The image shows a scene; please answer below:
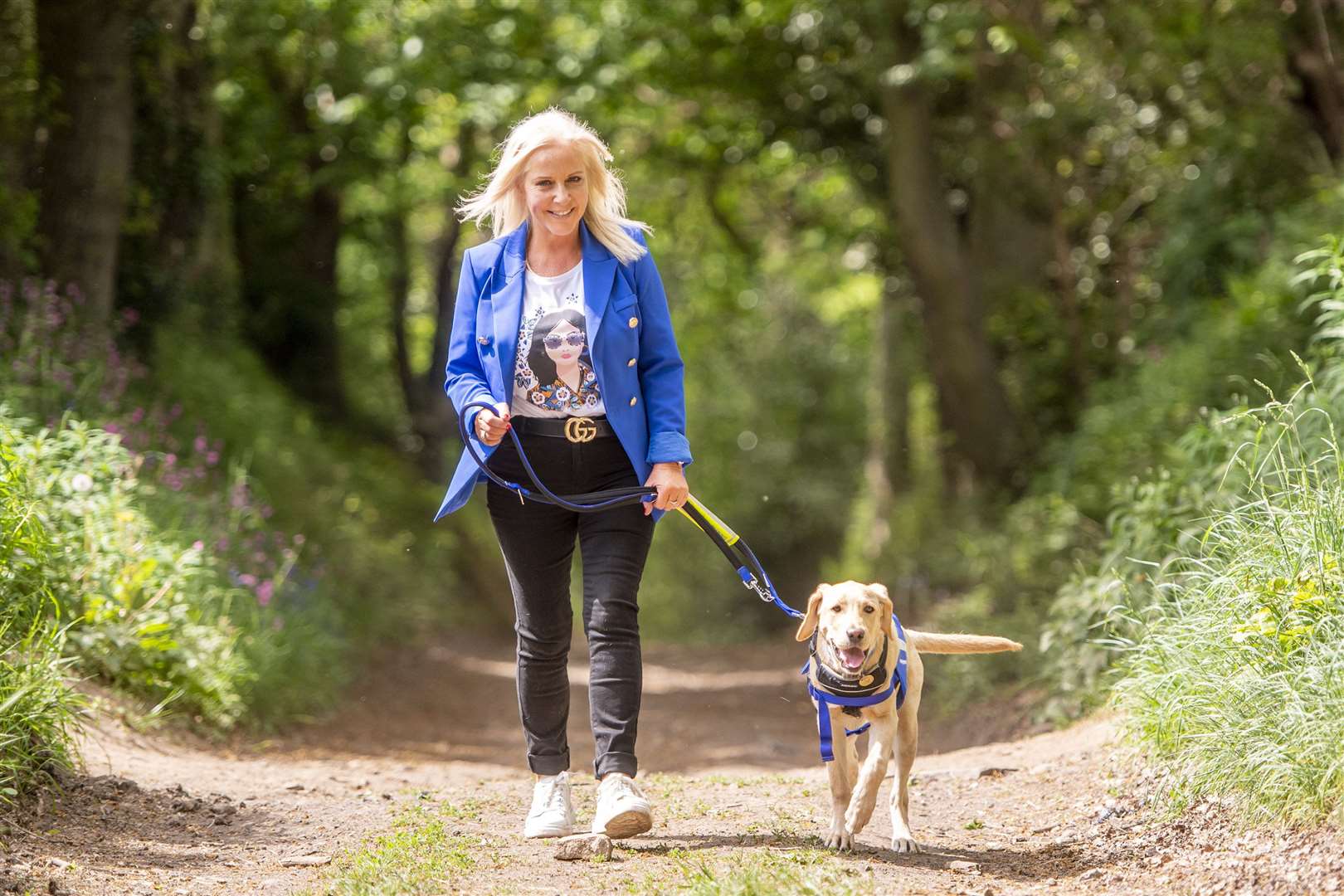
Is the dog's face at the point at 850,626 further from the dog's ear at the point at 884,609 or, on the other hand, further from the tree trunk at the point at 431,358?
the tree trunk at the point at 431,358

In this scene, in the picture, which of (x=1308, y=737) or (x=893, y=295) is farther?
(x=893, y=295)

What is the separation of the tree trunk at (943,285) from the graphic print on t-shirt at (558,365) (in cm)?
974

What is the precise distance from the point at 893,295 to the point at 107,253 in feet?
31.4

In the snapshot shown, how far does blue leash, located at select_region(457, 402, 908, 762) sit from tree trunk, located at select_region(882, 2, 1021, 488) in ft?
31.4

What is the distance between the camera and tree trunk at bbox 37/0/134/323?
33.6 ft

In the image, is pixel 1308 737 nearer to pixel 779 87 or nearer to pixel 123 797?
pixel 123 797

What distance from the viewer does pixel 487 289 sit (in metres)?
4.84

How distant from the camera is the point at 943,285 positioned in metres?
14.0

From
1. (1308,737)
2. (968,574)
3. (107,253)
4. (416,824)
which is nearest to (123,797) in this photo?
(416,824)

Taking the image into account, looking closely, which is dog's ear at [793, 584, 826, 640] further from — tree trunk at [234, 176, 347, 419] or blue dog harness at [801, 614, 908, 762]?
tree trunk at [234, 176, 347, 419]

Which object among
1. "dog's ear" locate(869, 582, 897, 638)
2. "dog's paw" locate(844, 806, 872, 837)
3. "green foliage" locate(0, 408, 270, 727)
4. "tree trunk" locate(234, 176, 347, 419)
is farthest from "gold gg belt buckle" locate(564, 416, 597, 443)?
"tree trunk" locate(234, 176, 347, 419)

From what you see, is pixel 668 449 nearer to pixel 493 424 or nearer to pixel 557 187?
pixel 493 424

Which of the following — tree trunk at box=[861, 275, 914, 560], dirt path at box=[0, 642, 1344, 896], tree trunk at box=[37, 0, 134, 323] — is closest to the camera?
dirt path at box=[0, 642, 1344, 896]

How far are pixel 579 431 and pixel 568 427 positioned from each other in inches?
1.5
